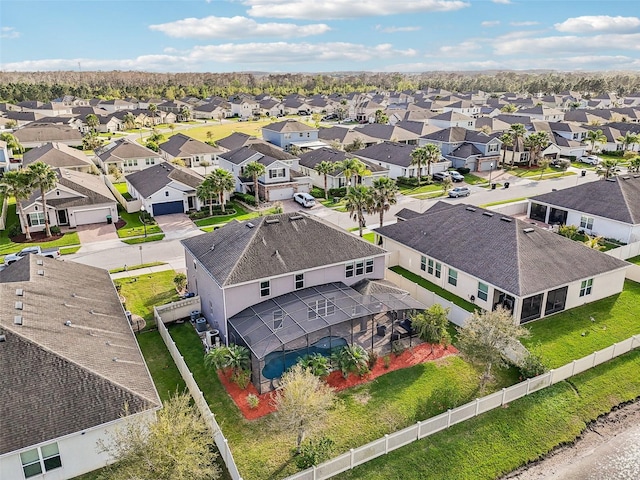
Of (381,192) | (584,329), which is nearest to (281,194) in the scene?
(381,192)

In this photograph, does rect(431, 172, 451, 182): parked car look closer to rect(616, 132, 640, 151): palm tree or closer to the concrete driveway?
the concrete driveway

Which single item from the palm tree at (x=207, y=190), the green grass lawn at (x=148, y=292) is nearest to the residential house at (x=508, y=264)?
the green grass lawn at (x=148, y=292)

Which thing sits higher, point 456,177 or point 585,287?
point 456,177

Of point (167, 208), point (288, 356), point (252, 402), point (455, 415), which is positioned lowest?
point (455, 415)

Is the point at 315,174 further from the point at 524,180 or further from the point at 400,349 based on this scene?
the point at 400,349

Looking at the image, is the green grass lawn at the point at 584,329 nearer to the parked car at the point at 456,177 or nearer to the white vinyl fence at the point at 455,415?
the white vinyl fence at the point at 455,415

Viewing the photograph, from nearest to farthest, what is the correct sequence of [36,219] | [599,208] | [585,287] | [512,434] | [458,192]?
[512,434] → [585,287] → [599,208] → [36,219] → [458,192]

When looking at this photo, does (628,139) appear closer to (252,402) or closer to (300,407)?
(252,402)

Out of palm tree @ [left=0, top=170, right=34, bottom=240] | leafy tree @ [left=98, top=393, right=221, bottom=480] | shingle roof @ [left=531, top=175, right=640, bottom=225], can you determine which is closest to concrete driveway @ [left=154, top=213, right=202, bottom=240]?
palm tree @ [left=0, top=170, right=34, bottom=240]
